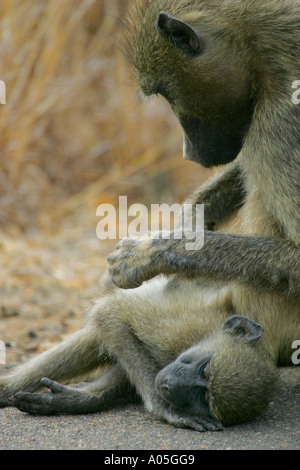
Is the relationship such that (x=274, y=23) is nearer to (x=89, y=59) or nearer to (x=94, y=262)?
(x=94, y=262)

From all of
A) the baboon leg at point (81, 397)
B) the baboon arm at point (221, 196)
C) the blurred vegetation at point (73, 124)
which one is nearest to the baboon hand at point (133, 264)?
the baboon leg at point (81, 397)

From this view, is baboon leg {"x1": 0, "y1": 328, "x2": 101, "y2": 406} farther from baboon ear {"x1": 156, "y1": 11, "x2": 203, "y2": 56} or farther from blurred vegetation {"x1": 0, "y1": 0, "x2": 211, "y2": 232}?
blurred vegetation {"x1": 0, "y1": 0, "x2": 211, "y2": 232}

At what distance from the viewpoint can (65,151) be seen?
26.2 feet

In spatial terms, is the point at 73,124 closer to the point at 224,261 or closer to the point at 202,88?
the point at 202,88

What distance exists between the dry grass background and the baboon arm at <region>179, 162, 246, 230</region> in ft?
4.52

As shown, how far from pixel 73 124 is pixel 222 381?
555 centimetres

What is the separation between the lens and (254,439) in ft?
9.37

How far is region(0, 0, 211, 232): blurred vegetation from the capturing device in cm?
650

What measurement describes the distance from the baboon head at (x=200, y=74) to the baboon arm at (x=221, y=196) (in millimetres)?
664

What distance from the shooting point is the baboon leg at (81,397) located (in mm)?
3186

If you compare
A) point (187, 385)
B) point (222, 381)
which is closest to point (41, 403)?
point (187, 385)

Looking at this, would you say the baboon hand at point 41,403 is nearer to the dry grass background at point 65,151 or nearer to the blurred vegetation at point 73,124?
the dry grass background at point 65,151

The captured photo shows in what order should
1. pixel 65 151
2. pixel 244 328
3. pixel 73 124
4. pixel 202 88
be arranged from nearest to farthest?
pixel 244 328 < pixel 202 88 < pixel 65 151 < pixel 73 124

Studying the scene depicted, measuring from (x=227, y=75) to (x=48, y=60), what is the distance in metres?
3.64
